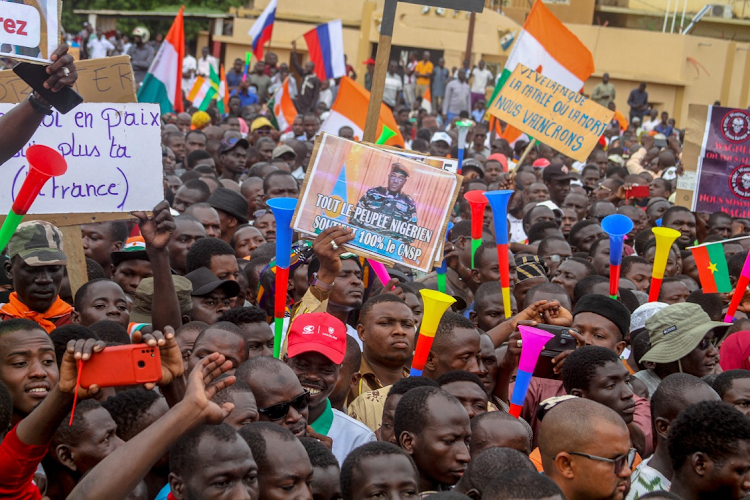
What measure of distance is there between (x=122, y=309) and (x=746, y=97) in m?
28.8

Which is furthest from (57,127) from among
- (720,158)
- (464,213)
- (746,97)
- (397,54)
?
(746,97)

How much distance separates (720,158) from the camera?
32.6ft

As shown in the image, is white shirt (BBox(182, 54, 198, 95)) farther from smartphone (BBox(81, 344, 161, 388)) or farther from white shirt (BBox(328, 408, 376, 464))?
smartphone (BBox(81, 344, 161, 388))

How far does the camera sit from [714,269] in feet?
24.5

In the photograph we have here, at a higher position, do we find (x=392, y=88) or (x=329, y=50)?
(x=329, y=50)

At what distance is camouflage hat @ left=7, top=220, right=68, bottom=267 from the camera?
5250mm

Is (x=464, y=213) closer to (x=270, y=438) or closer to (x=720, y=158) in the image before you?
(x=720, y=158)

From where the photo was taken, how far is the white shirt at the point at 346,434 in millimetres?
4609

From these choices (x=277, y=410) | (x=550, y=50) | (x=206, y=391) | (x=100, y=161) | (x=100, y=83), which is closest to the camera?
(x=206, y=391)

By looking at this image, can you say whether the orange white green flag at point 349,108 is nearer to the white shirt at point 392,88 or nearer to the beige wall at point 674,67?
the white shirt at point 392,88

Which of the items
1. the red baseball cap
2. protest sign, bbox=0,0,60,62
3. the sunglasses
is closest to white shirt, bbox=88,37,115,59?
the sunglasses

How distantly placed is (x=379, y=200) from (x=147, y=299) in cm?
145

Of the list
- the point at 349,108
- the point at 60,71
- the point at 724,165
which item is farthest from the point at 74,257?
the point at 349,108

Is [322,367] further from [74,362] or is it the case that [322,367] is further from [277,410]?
[74,362]
